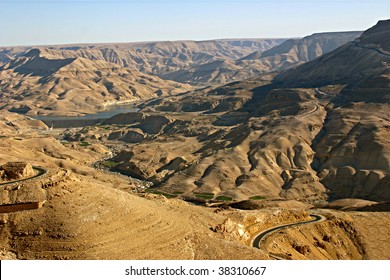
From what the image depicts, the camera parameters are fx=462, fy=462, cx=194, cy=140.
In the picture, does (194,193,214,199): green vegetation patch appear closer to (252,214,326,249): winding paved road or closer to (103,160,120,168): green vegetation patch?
(252,214,326,249): winding paved road

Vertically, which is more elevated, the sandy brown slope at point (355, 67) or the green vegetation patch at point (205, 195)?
the sandy brown slope at point (355, 67)

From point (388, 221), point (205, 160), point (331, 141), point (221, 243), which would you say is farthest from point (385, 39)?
point (221, 243)

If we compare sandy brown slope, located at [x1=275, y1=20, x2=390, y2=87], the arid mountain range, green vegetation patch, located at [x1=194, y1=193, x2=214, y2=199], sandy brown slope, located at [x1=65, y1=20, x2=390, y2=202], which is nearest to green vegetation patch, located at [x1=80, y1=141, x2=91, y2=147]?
the arid mountain range

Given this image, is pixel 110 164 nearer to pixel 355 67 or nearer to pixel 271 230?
pixel 271 230

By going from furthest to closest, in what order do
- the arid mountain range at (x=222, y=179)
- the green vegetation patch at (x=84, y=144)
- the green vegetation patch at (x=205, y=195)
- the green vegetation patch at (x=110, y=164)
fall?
the green vegetation patch at (x=84, y=144) → the green vegetation patch at (x=110, y=164) → the green vegetation patch at (x=205, y=195) → the arid mountain range at (x=222, y=179)

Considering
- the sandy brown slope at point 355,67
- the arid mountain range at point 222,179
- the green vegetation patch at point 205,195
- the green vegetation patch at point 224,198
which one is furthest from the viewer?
the sandy brown slope at point 355,67

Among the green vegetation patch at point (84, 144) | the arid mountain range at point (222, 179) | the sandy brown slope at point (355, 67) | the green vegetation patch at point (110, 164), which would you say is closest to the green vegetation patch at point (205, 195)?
the arid mountain range at point (222, 179)

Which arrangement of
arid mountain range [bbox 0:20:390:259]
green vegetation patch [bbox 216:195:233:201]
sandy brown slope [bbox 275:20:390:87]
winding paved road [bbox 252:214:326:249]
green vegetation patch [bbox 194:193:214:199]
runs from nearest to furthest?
arid mountain range [bbox 0:20:390:259] < winding paved road [bbox 252:214:326:249] < green vegetation patch [bbox 216:195:233:201] < green vegetation patch [bbox 194:193:214:199] < sandy brown slope [bbox 275:20:390:87]

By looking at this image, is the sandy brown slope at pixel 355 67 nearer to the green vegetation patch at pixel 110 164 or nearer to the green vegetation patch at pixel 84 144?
the green vegetation patch at pixel 84 144

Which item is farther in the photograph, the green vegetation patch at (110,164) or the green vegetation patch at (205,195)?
the green vegetation patch at (110,164)

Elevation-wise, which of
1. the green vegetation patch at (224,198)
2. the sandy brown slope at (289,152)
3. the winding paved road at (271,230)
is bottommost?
the green vegetation patch at (224,198)
